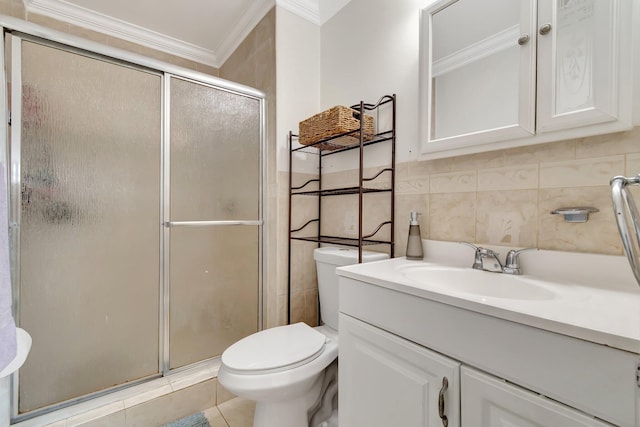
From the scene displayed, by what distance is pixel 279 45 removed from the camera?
164cm

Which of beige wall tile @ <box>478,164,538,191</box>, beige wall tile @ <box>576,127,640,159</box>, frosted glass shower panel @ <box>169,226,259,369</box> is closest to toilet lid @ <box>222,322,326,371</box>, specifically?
frosted glass shower panel @ <box>169,226,259,369</box>

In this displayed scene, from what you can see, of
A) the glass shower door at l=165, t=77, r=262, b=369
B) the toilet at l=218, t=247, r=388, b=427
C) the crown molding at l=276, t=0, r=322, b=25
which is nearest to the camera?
the toilet at l=218, t=247, r=388, b=427

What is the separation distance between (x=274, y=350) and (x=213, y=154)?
109cm

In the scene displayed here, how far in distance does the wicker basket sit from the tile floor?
1444 millimetres

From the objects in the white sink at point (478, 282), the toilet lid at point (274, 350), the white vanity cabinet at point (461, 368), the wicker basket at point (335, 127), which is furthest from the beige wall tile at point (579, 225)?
the toilet lid at point (274, 350)

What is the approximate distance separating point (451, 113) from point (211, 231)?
1.34 metres

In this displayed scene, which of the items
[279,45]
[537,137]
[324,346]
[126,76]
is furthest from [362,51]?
[324,346]

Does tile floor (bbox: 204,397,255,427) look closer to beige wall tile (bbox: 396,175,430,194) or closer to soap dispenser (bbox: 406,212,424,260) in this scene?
soap dispenser (bbox: 406,212,424,260)

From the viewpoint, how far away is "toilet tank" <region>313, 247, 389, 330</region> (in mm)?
1312

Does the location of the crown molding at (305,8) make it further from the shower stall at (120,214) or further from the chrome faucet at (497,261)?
the chrome faucet at (497,261)

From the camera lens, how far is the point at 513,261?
90 centimetres

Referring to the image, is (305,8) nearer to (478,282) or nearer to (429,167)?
(429,167)

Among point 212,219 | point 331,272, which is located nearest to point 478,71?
point 331,272

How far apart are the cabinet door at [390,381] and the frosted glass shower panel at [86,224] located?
3.42 ft
